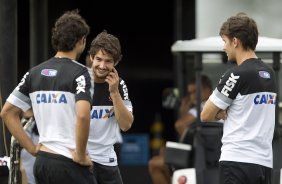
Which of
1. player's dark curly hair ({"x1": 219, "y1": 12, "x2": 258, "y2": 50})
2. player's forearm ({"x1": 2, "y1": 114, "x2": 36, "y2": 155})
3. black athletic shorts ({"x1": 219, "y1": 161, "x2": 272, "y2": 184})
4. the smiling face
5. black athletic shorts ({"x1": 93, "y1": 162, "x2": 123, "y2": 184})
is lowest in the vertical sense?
black athletic shorts ({"x1": 93, "y1": 162, "x2": 123, "y2": 184})

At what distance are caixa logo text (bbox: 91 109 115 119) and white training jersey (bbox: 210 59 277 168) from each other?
691mm

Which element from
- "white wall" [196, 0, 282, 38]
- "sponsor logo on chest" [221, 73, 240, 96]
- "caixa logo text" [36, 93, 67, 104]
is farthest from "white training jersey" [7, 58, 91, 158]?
"white wall" [196, 0, 282, 38]

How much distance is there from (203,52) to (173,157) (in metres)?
1.04

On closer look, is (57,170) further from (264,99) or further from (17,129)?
(264,99)

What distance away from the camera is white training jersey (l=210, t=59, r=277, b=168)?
5145mm

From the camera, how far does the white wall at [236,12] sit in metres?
12.0

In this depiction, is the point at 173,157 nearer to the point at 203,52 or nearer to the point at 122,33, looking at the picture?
the point at 203,52

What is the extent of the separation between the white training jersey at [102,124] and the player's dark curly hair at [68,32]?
18.7 inches

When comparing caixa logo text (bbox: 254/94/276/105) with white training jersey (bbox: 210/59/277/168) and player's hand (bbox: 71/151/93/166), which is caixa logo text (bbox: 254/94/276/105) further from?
player's hand (bbox: 71/151/93/166)

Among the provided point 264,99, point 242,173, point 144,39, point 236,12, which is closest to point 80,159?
point 242,173

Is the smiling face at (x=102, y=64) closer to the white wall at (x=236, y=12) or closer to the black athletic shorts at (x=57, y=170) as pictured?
the black athletic shorts at (x=57, y=170)

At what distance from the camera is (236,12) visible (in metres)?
12.1

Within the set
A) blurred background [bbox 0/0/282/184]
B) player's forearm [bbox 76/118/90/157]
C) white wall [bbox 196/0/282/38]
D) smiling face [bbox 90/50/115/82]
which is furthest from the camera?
blurred background [bbox 0/0/282/184]

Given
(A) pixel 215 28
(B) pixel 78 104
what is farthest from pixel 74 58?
(A) pixel 215 28
